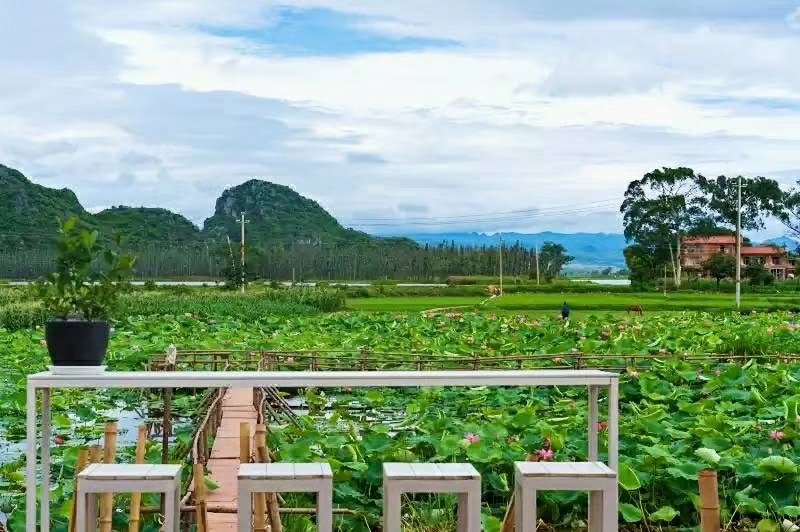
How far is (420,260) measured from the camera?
3767 inches

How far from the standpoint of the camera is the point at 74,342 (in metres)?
4.50

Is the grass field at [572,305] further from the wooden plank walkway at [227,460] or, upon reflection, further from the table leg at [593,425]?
the table leg at [593,425]

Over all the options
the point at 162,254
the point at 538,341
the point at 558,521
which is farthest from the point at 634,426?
the point at 162,254

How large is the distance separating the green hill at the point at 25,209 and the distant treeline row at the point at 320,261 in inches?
67.5

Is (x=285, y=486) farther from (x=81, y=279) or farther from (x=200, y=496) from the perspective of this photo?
(x=81, y=279)

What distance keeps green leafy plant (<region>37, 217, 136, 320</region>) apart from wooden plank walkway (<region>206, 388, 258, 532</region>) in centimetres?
107

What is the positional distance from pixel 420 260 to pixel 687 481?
89279 mm

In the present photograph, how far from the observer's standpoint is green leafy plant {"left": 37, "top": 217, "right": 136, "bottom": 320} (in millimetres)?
4652

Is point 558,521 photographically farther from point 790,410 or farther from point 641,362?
point 641,362

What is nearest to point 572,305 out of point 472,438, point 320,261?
point 472,438

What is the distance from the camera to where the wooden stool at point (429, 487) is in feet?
13.4

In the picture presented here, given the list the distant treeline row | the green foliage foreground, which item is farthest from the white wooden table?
the distant treeline row

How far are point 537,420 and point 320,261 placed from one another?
81.1 meters

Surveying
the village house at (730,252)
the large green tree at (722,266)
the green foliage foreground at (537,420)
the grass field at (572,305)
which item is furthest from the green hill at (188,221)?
the green foliage foreground at (537,420)
